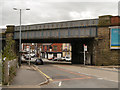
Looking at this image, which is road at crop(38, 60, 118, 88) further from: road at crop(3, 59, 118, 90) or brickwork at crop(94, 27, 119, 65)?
brickwork at crop(94, 27, 119, 65)

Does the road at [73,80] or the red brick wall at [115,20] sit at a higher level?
the red brick wall at [115,20]

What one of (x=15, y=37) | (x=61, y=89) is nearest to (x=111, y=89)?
(x=61, y=89)

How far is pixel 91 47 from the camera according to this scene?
33.3 metres

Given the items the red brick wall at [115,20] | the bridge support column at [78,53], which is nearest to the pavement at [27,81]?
the red brick wall at [115,20]

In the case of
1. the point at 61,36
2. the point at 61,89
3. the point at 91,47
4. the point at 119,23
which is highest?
the point at 119,23

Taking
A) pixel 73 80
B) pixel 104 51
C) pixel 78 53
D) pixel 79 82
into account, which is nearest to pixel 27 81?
pixel 73 80

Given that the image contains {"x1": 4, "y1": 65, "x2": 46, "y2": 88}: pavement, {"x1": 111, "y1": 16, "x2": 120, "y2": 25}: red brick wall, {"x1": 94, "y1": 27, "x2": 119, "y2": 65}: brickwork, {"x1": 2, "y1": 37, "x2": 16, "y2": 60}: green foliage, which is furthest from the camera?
{"x1": 94, "y1": 27, "x2": 119, "y2": 65}: brickwork

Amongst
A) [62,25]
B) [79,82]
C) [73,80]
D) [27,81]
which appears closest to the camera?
[27,81]

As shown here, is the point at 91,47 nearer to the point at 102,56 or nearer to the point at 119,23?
the point at 102,56

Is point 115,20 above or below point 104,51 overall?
above

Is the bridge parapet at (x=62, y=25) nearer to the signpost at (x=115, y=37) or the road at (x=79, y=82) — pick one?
the signpost at (x=115, y=37)

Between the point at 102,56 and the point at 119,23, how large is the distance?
264 inches

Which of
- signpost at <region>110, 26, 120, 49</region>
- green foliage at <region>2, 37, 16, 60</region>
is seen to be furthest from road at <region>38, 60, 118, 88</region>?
signpost at <region>110, 26, 120, 49</region>

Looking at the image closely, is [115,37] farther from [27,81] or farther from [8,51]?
[27,81]
